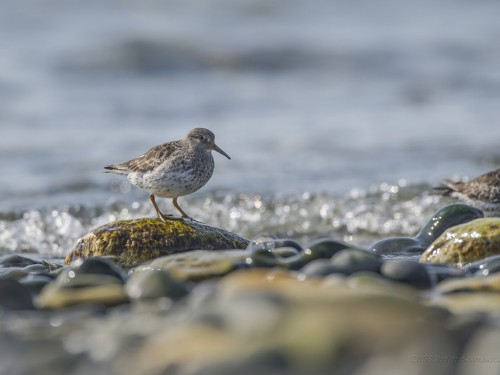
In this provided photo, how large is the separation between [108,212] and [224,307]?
7241 mm

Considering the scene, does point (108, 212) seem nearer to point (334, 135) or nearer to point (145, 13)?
point (334, 135)

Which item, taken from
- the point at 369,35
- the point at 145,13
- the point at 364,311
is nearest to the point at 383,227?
the point at 364,311

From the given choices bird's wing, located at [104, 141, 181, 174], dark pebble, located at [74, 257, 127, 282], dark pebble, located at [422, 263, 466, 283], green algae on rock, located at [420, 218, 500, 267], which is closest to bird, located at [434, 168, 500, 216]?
green algae on rock, located at [420, 218, 500, 267]

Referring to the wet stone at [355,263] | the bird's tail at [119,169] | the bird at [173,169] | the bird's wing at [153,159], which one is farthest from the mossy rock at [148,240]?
the wet stone at [355,263]

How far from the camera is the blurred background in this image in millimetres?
10953

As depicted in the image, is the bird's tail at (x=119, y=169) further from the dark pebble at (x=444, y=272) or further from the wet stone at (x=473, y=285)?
the wet stone at (x=473, y=285)

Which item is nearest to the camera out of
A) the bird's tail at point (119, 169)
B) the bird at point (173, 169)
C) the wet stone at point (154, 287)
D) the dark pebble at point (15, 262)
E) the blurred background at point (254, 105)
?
the wet stone at point (154, 287)

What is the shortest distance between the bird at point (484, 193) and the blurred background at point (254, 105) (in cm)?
132

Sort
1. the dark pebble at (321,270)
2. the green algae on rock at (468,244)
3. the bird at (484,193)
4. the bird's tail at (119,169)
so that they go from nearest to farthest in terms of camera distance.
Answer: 1. the dark pebble at (321,270)
2. the green algae on rock at (468,244)
3. the bird's tail at (119,169)
4. the bird at (484,193)

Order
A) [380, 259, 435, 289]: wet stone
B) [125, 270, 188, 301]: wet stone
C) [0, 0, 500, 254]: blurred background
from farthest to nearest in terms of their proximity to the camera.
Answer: [0, 0, 500, 254]: blurred background → [380, 259, 435, 289]: wet stone → [125, 270, 188, 301]: wet stone

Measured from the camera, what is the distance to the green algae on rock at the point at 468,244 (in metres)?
6.28

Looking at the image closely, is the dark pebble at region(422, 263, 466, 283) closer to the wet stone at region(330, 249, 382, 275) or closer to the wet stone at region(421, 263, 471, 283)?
the wet stone at region(421, 263, 471, 283)

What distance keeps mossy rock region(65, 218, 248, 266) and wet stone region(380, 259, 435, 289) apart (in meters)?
1.95

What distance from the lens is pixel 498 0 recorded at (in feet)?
71.6
